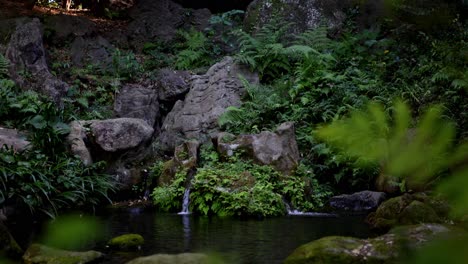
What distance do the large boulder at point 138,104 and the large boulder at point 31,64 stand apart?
1.52 meters

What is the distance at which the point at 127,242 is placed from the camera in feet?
18.4

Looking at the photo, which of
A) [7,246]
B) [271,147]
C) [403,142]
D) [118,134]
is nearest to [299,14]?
[271,147]

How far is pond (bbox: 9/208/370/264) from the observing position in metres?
5.32

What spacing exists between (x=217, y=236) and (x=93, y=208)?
3.27 metres

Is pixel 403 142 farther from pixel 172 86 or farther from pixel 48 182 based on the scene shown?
pixel 172 86

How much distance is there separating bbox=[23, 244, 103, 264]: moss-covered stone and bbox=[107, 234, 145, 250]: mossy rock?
0.60 m

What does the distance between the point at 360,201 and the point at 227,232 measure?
3196 millimetres

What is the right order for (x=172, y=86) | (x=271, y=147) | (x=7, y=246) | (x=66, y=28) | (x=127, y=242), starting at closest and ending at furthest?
(x=7, y=246) → (x=127, y=242) → (x=271, y=147) → (x=172, y=86) → (x=66, y=28)

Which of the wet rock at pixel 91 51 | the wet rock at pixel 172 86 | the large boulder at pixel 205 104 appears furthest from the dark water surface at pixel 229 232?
the wet rock at pixel 91 51

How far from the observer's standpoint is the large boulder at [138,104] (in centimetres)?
1213

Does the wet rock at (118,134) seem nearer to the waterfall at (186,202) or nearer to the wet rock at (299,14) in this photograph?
the waterfall at (186,202)

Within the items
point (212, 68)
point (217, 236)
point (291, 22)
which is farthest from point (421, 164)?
point (291, 22)

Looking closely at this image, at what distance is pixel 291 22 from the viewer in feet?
47.5

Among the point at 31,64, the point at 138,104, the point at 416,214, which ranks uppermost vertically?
the point at 31,64
